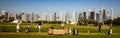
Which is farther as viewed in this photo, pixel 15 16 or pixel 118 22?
pixel 15 16

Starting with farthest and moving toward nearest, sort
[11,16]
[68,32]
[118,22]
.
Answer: [11,16] → [118,22] → [68,32]

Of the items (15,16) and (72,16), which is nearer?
(15,16)

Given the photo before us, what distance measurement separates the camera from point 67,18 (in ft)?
631

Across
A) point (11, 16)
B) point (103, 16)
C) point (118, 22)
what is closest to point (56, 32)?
point (118, 22)

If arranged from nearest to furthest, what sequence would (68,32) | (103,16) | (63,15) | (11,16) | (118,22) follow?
(68,32) < (118,22) < (11,16) < (103,16) < (63,15)

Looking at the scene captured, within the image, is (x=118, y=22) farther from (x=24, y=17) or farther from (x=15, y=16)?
(x=24, y=17)

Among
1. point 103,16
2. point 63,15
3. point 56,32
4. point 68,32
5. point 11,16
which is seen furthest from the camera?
point 63,15

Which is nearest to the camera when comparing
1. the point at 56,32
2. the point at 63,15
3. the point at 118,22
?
the point at 56,32

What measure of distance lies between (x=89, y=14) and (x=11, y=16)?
4810 cm

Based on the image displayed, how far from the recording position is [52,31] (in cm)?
2539

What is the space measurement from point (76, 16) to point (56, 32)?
171 metres

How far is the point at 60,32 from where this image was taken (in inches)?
997

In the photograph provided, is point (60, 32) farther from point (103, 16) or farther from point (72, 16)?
point (72, 16)

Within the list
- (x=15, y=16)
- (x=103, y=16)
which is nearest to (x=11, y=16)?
(x=15, y=16)
